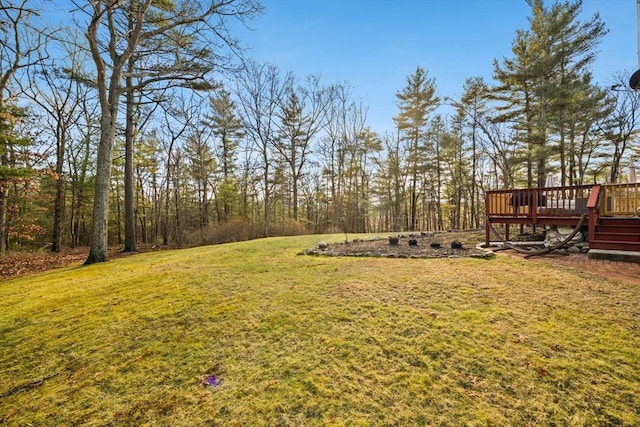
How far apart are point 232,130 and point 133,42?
38.8 ft

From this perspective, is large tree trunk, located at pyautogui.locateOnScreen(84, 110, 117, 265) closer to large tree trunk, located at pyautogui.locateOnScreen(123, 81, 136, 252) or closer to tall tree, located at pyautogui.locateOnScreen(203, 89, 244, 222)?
large tree trunk, located at pyautogui.locateOnScreen(123, 81, 136, 252)

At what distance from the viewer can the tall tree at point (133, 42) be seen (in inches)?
264

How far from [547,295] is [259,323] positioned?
142 inches

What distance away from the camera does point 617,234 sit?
5500 mm

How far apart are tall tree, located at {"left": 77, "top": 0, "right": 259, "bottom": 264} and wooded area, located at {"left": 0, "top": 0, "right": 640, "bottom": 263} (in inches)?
1.8

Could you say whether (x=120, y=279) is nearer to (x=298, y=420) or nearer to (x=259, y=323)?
→ (x=259, y=323)

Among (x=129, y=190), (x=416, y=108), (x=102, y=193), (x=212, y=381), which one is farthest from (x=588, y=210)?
(x=416, y=108)

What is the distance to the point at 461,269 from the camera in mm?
4746

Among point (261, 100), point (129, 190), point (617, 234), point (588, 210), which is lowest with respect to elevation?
point (617, 234)

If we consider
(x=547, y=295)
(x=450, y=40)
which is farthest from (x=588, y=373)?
(x=450, y=40)

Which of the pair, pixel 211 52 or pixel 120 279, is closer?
pixel 120 279

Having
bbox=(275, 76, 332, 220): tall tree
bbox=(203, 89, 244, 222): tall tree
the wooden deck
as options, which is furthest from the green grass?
bbox=(275, 76, 332, 220): tall tree

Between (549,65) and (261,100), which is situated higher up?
(261,100)

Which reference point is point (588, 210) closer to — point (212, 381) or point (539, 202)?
point (539, 202)
